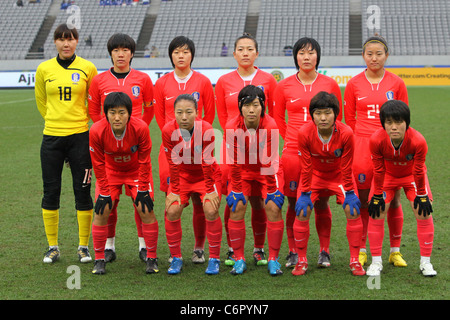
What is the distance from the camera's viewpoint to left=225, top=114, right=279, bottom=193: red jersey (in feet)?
16.6

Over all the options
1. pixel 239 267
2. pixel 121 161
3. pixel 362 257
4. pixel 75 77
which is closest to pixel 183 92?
pixel 121 161

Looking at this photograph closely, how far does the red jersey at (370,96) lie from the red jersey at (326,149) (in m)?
0.50

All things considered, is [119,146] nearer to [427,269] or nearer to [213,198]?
[213,198]

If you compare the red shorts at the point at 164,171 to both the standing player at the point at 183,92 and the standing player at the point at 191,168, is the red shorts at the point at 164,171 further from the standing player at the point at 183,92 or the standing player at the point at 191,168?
the standing player at the point at 191,168

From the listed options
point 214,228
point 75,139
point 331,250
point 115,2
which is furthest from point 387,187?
point 115,2

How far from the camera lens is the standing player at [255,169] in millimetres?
Result: 5051

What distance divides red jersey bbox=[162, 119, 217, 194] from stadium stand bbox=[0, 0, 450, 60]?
2727cm

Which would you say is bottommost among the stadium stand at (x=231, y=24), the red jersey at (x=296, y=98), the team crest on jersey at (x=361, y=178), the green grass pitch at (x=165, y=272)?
the green grass pitch at (x=165, y=272)

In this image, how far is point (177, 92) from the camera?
18.5 feet

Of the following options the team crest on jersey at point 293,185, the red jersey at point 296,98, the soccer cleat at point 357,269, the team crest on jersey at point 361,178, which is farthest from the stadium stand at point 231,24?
the soccer cleat at point 357,269

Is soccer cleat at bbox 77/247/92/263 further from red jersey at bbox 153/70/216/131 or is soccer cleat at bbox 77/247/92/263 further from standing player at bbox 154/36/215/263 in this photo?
red jersey at bbox 153/70/216/131

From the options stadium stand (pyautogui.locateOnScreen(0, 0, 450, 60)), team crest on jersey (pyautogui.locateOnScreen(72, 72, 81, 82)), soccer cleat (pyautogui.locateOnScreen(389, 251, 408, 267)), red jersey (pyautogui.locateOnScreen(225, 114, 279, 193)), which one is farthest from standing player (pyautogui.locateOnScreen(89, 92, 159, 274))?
stadium stand (pyautogui.locateOnScreen(0, 0, 450, 60))

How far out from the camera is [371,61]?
5.30 metres

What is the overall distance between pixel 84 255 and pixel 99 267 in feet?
1.56
